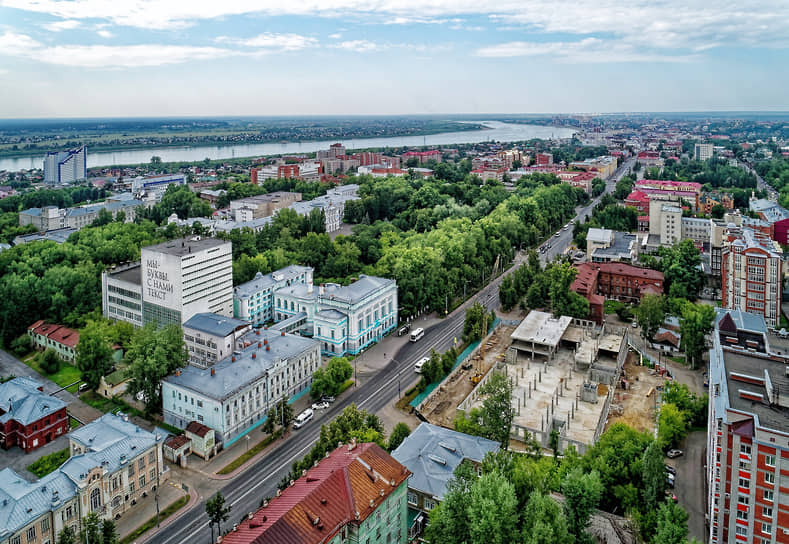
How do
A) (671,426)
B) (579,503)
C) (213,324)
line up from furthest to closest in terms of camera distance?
(213,324)
(671,426)
(579,503)

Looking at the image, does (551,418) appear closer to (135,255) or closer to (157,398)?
(157,398)

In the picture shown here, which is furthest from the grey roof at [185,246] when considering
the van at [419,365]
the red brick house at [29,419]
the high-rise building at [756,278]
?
the high-rise building at [756,278]

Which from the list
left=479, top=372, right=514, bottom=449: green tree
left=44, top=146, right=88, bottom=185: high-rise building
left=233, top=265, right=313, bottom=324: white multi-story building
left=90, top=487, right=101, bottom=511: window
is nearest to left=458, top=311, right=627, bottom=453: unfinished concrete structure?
left=479, top=372, right=514, bottom=449: green tree

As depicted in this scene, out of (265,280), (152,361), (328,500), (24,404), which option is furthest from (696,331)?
(24,404)

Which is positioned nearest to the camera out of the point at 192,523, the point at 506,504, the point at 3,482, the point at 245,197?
the point at 506,504

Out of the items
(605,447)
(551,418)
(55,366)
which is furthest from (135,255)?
(605,447)

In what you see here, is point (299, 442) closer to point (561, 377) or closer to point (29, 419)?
point (29, 419)

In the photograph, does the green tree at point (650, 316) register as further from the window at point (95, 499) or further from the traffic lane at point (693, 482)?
the window at point (95, 499)
